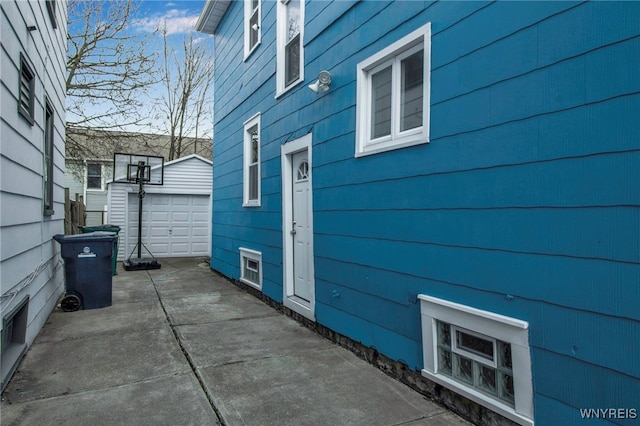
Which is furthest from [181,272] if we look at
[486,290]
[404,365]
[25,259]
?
[486,290]

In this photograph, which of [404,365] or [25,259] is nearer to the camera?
[404,365]

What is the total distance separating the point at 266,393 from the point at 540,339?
75.2 inches

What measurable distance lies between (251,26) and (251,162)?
238cm

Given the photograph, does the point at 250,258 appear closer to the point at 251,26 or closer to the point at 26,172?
the point at 26,172

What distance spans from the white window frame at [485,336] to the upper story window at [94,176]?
665 inches

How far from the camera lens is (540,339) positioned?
2131 mm

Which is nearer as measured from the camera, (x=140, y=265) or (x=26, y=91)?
(x=26, y=91)

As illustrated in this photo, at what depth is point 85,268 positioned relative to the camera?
531cm

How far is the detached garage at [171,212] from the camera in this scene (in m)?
11.4

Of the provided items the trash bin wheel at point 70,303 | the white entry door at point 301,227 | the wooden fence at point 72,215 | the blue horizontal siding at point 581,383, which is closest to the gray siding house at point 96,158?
the wooden fence at point 72,215

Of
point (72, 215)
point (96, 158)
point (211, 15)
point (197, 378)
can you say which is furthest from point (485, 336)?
point (96, 158)

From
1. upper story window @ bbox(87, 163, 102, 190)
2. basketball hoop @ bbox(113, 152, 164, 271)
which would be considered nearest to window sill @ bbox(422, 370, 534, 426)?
basketball hoop @ bbox(113, 152, 164, 271)

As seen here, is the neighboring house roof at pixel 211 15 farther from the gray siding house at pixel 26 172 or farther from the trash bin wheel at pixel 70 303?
the trash bin wheel at pixel 70 303

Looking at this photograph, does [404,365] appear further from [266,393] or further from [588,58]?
[588,58]
